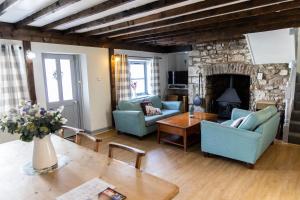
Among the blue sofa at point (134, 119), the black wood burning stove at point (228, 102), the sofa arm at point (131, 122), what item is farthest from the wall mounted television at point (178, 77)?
the sofa arm at point (131, 122)

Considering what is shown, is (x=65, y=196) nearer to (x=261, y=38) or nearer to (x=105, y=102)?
(x=105, y=102)

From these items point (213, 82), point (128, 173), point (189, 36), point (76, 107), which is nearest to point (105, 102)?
point (76, 107)

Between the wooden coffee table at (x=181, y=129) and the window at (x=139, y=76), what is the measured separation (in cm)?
209

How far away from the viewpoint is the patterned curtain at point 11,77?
3.48m

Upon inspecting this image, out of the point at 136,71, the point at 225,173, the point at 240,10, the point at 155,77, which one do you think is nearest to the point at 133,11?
the point at 240,10

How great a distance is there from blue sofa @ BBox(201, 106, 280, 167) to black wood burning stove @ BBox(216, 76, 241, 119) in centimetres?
233

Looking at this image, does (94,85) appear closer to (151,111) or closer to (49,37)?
(49,37)

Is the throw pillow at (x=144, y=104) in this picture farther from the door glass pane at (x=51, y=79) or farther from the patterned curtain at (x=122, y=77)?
the door glass pane at (x=51, y=79)

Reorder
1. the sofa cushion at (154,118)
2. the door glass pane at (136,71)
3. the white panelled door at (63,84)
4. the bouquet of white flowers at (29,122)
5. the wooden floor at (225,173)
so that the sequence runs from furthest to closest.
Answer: the door glass pane at (136,71) < the sofa cushion at (154,118) < the white panelled door at (63,84) < the wooden floor at (225,173) < the bouquet of white flowers at (29,122)

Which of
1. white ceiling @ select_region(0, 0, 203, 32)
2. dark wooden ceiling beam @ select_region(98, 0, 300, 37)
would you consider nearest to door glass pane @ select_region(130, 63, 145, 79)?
dark wooden ceiling beam @ select_region(98, 0, 300, 37)

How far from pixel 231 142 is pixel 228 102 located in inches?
117

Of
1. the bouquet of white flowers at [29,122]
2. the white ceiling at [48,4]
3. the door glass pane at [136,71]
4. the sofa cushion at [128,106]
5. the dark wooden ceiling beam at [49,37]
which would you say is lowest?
the sofa cushion at [128,106]

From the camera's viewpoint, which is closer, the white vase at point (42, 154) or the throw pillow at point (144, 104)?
the white vase at point (42, 154)

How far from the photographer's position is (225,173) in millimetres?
Result: 2975
